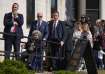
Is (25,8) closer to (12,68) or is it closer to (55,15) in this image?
(55,15)

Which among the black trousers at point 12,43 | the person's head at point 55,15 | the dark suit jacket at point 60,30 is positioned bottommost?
the black trousers at point 12,43

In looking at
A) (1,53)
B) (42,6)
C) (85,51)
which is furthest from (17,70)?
(42,6)

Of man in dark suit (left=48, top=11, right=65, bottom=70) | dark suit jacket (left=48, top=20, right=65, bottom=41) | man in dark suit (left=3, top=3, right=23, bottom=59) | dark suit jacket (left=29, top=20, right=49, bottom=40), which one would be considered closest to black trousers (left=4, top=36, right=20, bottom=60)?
man in dark suit (left=3, top=3, right=23, bottom=59)

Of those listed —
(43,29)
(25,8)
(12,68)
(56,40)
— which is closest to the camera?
(12,68)

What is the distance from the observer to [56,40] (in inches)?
798

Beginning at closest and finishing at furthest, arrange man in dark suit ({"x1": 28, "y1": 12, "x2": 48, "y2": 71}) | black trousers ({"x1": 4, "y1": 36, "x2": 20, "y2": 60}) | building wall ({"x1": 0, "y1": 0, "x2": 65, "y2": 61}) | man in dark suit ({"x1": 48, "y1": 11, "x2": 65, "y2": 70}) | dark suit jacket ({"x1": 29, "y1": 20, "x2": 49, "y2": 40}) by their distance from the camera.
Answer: man in dark suit ({"x1": 28, "y1": 12, "x2": 48, "y2": 71}), black trousers ({"x1": 4, "y1": 36, "x2": 20, "y2": 60}), man in dark suit ({"x1": 48, "y1": 11, "x2": 65, "y2": 70}), dark suit jacket ({"x1": 29, "y1": 20, "x2": 49, "y2": 40}), building wall ({"x1": 0, "y1": 0, "x2": 65, "y2": 61})

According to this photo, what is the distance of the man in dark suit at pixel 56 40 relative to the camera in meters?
19.9

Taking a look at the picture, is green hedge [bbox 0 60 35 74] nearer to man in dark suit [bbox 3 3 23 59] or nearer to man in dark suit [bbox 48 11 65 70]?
man in dark suit [bbox 3 3 23 59]

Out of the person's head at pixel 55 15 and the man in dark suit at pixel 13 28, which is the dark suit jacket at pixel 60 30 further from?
the man in dark suit at pixel 13 28

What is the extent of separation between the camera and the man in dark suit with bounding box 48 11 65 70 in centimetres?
1986

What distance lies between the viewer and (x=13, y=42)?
19.4 m

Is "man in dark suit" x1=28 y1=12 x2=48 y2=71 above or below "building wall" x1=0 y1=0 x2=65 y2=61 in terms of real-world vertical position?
below

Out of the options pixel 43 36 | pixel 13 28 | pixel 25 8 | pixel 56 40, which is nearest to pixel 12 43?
pixel 13 28

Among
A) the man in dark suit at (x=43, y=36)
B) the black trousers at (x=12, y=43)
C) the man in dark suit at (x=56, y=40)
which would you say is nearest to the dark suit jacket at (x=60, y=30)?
the man in dark suit at (x=56, y=40)
